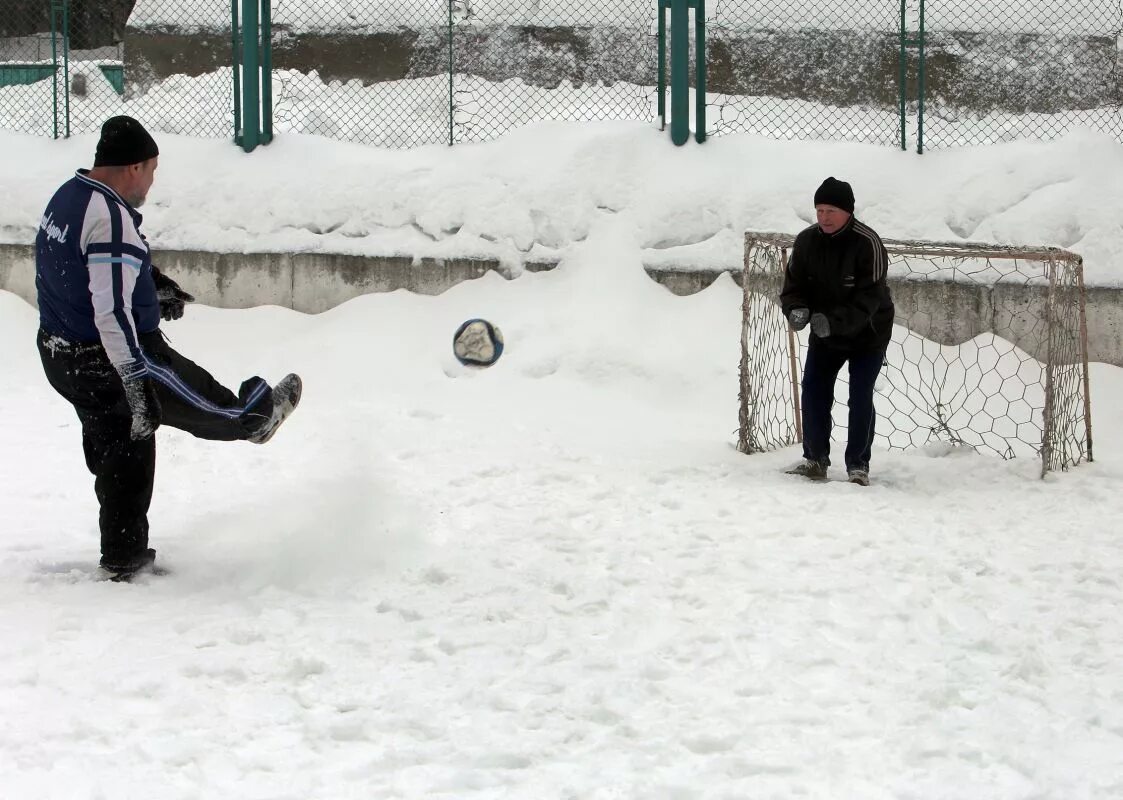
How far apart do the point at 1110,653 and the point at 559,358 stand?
4.76 metres

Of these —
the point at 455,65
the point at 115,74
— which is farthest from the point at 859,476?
the point at 115,74

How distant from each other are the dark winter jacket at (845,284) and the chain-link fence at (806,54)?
4.32 meters

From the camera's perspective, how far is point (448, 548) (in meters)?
4.89

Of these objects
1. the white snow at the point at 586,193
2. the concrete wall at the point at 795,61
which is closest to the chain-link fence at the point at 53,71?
the white snow at the point at 586,193

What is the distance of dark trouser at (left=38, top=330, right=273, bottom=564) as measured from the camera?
428cm

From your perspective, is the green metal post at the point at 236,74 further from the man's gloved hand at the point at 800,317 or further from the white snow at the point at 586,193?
the man's gloved hand at the point at 800,317

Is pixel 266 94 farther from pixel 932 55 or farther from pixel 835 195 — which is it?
pixel 932 55

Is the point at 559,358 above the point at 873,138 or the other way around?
the other way around

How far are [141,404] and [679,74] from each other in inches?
236

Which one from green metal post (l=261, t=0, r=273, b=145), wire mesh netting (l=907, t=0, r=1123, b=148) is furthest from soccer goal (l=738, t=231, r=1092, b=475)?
green metal post (l=261, t=0, r=273, b=145)

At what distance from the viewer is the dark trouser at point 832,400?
20.4 ft

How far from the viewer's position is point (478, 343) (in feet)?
26.5

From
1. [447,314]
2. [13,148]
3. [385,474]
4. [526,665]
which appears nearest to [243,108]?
[13,148]

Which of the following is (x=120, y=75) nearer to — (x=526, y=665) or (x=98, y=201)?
(x=98, y=201)
